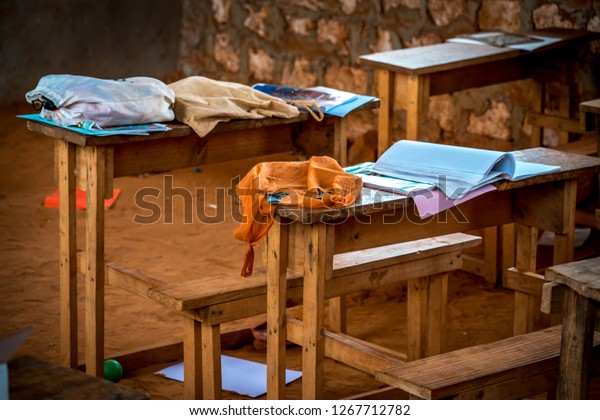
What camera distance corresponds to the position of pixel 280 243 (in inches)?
135

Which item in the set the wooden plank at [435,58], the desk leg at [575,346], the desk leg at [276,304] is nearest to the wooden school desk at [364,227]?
the desk leg at [276,304]

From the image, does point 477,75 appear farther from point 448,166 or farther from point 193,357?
point 193,357

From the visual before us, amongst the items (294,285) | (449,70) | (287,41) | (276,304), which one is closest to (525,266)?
(294,285)

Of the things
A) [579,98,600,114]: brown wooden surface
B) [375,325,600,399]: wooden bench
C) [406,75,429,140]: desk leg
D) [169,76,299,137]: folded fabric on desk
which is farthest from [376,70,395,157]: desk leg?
[375,325,600,399]: wooden bench

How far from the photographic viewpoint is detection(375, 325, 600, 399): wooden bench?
3201 mm

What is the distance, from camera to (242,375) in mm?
4562

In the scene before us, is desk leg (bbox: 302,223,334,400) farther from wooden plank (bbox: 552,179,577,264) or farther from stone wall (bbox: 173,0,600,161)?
stone wall (bbox: 173,0,600,161)

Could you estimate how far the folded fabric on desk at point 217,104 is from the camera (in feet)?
13.9

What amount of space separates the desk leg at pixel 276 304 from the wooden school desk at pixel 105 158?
0.89 m

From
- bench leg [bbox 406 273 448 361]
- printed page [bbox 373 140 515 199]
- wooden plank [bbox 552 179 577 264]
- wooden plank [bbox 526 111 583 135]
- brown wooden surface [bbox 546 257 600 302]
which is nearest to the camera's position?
brown wooden surface [bbox 546 257 600 302]

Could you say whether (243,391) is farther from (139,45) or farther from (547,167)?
(139,45)

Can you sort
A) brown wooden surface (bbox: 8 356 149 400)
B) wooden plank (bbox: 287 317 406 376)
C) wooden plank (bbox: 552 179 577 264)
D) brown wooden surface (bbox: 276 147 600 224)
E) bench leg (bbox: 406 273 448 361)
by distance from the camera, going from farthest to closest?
1. bench leg (bbox: 406 273 448 361)
2. wooden plank (bbox: 287 317 406 376)
3. wooden plank (bbox: 552 179 577 264)
4. brown wooden surface (bbox: 276 147 600 224)
5. brown wooden surface (bbox: 8 356 149 400)

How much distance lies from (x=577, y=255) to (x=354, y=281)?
1.99 meters

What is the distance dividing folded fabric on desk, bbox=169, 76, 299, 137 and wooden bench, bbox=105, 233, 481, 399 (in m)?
0.63
